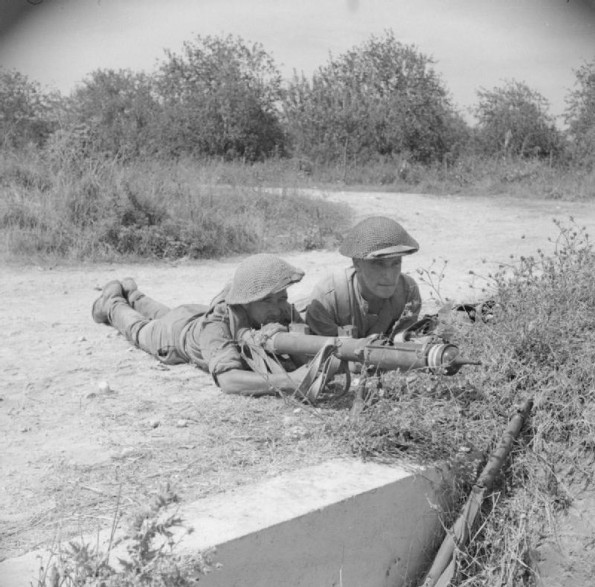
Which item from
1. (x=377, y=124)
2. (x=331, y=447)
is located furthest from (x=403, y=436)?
(x=377, y=124)

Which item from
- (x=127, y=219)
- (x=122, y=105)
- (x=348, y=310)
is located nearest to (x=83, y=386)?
(x=348, y=310)

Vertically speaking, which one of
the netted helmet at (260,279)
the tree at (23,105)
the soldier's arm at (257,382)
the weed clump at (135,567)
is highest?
the tree at (23,105)

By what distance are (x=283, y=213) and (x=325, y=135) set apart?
1545 centimetres

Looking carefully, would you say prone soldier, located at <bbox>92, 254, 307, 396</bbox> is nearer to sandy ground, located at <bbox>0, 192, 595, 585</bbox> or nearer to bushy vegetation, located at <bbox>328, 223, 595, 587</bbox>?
sandy ground, located at <bbox>0, 192, 595, 585</bbox>

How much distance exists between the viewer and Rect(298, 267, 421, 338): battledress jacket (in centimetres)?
475

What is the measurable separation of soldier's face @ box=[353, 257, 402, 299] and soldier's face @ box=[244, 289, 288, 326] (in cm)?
45

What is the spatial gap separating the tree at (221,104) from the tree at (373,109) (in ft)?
2.82

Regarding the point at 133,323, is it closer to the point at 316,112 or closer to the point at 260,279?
the point at 260,279

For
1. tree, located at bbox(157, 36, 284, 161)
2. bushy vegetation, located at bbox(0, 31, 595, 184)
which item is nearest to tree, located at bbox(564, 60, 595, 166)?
bushy vegetation, located at bbox(0, 31, 595, 184)

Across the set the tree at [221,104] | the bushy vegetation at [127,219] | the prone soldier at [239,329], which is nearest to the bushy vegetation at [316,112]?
the tree at [221,104]

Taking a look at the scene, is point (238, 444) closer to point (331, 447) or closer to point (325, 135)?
point (331, 447)

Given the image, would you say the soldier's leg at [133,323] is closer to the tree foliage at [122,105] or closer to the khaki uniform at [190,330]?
the khaki uniform at [190,330]

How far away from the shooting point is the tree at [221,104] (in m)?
26.5

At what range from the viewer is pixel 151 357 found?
538 centimetres
